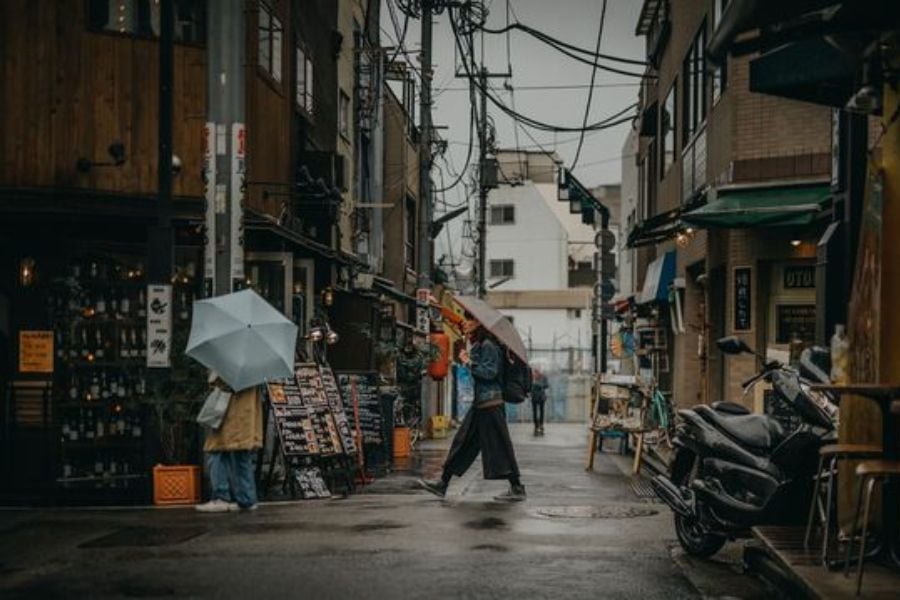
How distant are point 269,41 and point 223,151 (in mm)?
6070

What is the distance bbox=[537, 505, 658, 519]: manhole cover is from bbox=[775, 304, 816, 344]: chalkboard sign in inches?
225

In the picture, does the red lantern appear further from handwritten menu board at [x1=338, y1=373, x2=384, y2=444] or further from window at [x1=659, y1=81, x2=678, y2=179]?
handwritten menu board at [x1=338, y1=373, x2=384, y2=444]

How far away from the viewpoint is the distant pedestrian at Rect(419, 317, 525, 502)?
1495cm

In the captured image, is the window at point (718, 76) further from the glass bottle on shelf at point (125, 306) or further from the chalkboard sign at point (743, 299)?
the glass bottle on shelf at point (125, 306)

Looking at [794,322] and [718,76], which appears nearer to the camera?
[794,322]

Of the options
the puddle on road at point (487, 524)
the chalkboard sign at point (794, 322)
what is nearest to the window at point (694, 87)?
the chalkboard sign at point (794, 322)

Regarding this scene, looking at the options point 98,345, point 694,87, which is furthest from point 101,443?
point 694,87

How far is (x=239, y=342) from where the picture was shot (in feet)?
44.8

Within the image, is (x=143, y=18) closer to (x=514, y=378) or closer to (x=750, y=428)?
(x=514, y=378)

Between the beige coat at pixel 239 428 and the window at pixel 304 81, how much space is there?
30.8 feet

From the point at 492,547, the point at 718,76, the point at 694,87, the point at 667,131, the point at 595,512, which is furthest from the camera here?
the point at 667,131

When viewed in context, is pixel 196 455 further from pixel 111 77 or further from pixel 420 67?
pixel 420 67

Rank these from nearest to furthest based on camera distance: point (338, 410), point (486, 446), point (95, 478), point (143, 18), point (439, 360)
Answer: point (486, 446) < point (95, 478) < point (338, 410) < point (143, 18) < point (439, 360)

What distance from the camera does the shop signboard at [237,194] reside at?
14.6m
